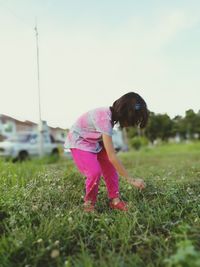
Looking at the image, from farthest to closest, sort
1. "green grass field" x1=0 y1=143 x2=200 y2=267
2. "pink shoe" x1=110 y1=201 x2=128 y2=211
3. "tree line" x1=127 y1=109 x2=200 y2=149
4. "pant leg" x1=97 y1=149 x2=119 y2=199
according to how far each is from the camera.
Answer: "tree line" x1=127 y1=109 x2=200 y2=149
"pant leg" x1=97 y1=149 x2=119 y2=199
"pink shoe" x1=110 y1=201 x2=128 y2=211
"green grass field" x1=0 y1=143 x2=200 y2=267

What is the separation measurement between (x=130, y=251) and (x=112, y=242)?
19 cm

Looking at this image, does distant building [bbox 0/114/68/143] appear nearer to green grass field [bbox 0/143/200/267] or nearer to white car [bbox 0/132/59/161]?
white car [bbox 0/132/59/161]

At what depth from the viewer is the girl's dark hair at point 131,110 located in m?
3.33

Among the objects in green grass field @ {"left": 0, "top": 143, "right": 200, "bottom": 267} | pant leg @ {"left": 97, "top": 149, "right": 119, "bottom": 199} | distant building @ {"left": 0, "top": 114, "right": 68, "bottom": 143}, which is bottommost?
green grass field @ {"left": 0, "top": 143, "right": 200, "bottom": 267}

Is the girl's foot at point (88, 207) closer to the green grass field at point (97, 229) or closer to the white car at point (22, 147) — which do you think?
the green grass field at point (97, 229)

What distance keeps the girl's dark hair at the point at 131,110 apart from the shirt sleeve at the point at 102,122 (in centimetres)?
7

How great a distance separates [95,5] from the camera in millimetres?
6832

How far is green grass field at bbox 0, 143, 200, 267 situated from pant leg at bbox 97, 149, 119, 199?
0.14 m

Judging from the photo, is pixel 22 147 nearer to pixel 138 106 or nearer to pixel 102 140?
pixel 102 140

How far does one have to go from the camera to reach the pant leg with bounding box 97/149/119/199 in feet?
12.2

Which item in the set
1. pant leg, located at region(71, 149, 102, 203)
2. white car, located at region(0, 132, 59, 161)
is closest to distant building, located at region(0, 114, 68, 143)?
white car, located at region(0, 132, 59, 161)

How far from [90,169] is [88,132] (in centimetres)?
34

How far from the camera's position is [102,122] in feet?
11.2

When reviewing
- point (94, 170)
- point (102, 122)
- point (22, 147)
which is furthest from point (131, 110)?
point (22, 147)
